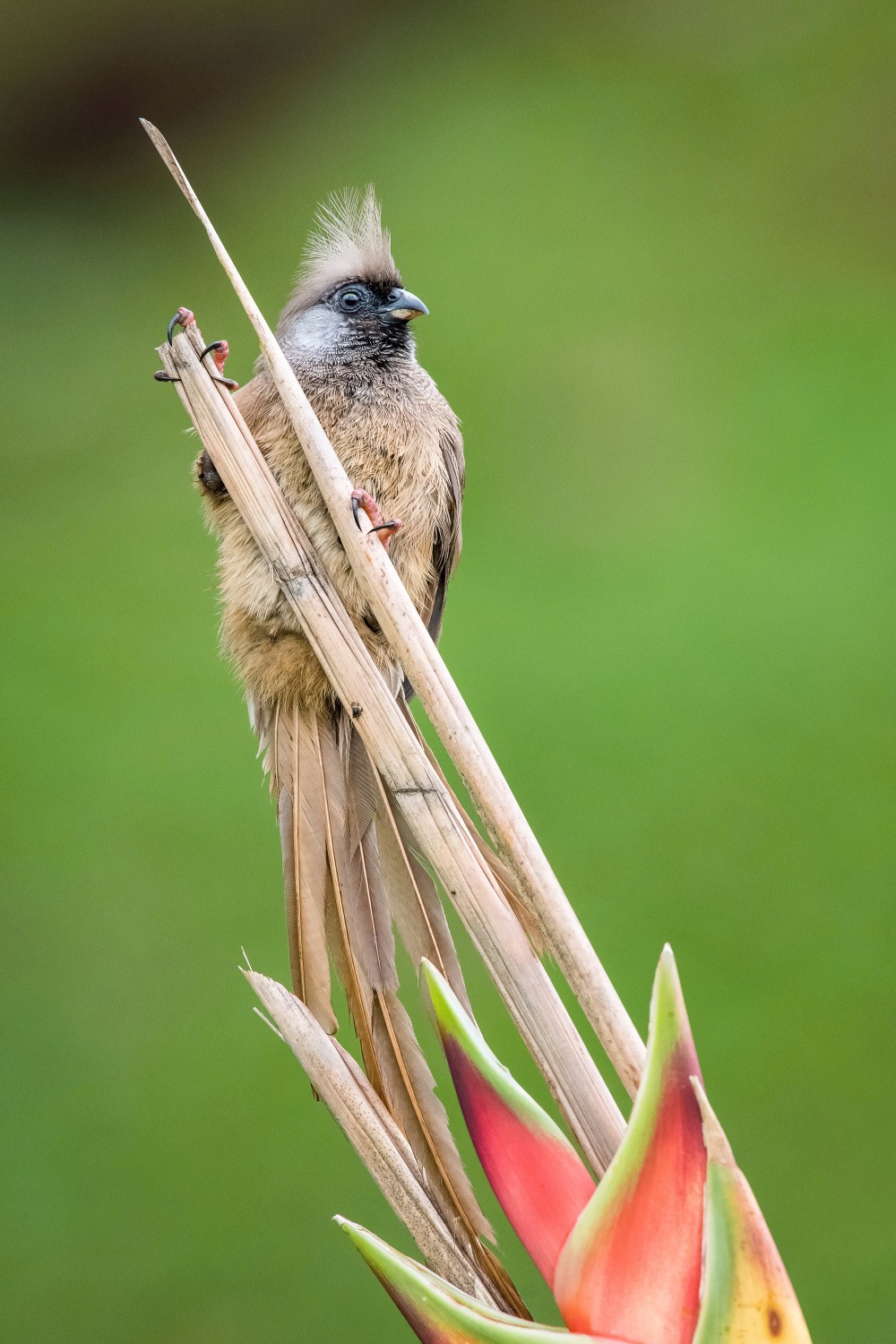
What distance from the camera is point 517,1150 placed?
48 centimetres

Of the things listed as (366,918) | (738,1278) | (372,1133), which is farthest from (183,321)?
(738,1278)

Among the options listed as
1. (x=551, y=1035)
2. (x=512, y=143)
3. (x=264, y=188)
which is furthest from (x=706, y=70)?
(x=551, y=1035)

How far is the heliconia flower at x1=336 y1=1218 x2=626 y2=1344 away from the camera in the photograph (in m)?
0.42

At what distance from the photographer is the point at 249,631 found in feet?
3.72

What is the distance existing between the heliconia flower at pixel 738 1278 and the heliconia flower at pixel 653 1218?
0.02 m

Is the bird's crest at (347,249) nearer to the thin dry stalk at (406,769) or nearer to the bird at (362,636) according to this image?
the bird at (362,636)

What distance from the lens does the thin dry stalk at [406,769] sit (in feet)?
1.78

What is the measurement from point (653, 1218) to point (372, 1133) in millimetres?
164

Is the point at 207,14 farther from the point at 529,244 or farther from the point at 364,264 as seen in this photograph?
the point at 364,264

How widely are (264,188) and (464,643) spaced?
1086mm

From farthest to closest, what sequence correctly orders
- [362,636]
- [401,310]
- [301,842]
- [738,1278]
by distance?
[401,310] → [362,636] → [301,842] → [738,1278]

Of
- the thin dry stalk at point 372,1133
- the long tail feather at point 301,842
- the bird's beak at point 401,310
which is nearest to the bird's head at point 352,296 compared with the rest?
the bird's beak at point 401,310

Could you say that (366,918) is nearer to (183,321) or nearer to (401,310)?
(183,321)

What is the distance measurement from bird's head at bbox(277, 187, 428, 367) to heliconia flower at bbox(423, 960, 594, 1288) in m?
0.95
